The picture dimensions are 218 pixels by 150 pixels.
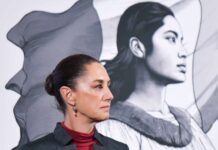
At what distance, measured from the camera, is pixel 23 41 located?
1.40m

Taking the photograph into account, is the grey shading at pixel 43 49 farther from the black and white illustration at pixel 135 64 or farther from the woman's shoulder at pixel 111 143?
the woman's shoulder at pixel 111 143

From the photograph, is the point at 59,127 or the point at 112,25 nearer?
the point at 59,127

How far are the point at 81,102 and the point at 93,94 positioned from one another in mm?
28

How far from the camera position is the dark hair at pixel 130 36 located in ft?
4.60

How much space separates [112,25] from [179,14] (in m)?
0.25

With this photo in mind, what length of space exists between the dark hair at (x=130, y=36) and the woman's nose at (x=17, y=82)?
29 centimetres

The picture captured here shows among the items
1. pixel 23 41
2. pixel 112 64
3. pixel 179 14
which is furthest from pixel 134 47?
pixel 23 41

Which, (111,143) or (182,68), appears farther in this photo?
(182,68)

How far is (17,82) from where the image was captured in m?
Answer: 1.37

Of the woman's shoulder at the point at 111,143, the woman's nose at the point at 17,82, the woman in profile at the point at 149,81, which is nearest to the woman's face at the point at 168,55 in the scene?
the woman in profile at the point at 149,81

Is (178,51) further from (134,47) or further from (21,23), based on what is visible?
(21,23)

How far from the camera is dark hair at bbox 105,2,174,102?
1.40 m

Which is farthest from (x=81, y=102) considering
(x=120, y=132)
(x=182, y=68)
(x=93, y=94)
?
(x=182, y=68)

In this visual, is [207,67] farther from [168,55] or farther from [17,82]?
[17,82]
